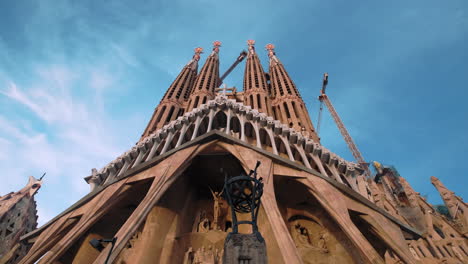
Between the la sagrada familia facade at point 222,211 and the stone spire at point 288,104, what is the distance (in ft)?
22.1

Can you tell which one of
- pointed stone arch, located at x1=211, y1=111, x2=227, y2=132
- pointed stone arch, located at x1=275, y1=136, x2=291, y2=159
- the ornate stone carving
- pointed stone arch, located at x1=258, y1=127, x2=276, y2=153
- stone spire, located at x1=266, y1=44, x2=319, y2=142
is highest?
stone spire, located at x1=266, y1=44, x2=319, y2=142

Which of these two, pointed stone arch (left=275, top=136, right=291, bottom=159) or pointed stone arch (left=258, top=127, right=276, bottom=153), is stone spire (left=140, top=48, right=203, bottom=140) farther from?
pointed stone arch (left=275, top=136, right=291, bottom=159)

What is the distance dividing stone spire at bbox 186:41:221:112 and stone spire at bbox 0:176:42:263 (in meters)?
15.9

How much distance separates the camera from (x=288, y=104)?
2666 centimetres

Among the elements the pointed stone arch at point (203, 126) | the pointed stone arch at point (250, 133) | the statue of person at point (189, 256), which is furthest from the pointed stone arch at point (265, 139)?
the statue of person at point (189, 256)

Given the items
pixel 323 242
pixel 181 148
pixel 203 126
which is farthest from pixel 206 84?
pixel 323 242

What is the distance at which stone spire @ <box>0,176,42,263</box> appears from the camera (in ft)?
64.0

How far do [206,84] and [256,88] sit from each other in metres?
5.88

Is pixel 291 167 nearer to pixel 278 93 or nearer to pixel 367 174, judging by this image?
pixel 278 93

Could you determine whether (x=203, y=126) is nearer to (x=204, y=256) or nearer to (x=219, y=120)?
(x=219, y=120)

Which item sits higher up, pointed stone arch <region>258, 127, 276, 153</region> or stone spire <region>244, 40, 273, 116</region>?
stone spire <region>244, 40, 273, 116</region>

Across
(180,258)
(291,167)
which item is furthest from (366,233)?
(180,258)

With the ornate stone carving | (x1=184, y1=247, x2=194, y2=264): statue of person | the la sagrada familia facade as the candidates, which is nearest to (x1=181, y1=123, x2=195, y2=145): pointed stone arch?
the la sagrada familia facade

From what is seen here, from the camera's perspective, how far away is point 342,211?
1049 centimetres
